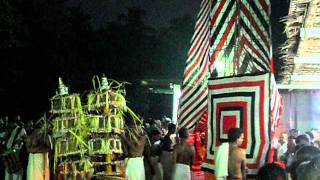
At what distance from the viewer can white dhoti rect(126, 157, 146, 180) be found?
30.7 ft

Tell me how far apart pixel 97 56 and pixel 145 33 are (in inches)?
386

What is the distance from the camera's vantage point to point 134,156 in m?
9.48

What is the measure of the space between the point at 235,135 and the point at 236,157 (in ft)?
1.16

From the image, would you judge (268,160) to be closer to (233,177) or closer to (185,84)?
(233,177)

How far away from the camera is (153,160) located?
10.3 metres

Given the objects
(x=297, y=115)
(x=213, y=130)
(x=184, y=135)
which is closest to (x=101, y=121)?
(x=184, y=135)

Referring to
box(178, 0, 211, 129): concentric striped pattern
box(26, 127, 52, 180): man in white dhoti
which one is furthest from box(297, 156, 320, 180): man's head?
box(26, 127, 52, 180): man in white dhoti

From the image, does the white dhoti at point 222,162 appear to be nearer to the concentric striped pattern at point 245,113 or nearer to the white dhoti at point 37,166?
the concentric striped pattern at point 245,113

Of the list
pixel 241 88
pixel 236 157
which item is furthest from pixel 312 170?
pixel 241 88

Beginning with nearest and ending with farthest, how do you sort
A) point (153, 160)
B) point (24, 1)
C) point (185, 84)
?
1. point (153, 160)
2. point (185, 84)
3. point (24, 1)

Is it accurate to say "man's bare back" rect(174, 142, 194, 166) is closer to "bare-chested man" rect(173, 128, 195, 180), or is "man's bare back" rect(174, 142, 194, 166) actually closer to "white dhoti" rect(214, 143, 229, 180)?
"bare-chested man" rect(173, 128, 195, 180)

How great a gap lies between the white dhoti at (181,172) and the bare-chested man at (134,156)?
702mm

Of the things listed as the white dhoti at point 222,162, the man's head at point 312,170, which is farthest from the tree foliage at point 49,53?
the man's head at point 312,170

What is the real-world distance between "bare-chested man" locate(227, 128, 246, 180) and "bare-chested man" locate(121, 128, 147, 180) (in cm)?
277
